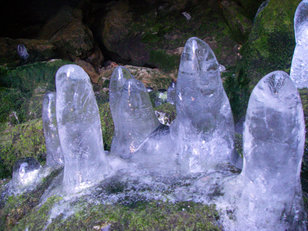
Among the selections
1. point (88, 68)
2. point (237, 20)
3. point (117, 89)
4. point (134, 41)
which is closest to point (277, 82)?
point (117, 89)

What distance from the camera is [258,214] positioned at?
3.35 feet

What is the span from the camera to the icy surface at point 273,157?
937 mm

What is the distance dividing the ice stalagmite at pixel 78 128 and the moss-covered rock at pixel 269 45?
230 cm

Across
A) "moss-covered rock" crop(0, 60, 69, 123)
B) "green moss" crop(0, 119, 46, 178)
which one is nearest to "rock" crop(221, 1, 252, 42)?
"moss-covered rock" crop(0, 60, 69, 123)

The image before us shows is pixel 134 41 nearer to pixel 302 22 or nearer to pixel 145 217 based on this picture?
pixel 302 22

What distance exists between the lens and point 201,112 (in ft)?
4.41

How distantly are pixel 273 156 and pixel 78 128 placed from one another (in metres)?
0.81

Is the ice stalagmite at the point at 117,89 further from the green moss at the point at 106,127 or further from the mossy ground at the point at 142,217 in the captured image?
the green moss at the point at 106,127

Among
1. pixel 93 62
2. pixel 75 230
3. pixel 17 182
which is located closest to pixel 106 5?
pixel 93 62

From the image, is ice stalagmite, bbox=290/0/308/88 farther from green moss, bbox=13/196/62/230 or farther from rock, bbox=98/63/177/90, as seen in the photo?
rock, bbox=98/63/177/90

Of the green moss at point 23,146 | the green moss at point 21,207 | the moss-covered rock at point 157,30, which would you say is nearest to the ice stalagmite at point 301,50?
the green moss at point 21,207

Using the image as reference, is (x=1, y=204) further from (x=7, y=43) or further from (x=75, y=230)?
(x=7, y=43)

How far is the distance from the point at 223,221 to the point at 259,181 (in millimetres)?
195

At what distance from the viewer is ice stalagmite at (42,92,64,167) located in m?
1.92
